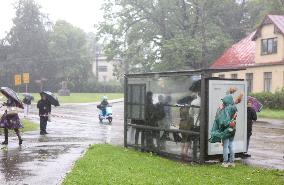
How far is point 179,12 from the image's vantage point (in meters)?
53.1

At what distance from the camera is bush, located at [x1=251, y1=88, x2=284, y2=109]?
122ft

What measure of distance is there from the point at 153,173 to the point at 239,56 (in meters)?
38.4

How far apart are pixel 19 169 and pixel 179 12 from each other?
142 ft

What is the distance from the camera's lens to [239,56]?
4788 centimetres

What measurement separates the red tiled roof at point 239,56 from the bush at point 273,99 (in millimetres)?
6546

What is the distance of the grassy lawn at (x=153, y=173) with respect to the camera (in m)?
9.98

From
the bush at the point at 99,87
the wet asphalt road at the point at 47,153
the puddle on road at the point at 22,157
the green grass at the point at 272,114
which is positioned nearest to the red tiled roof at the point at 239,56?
the green grass at the point at 272,114

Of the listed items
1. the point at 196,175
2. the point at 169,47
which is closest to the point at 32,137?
the point at 196,175

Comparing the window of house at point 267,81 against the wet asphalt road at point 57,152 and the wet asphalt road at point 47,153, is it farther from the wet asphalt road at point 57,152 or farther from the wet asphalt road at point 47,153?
the wet asphalt road at point 47,153

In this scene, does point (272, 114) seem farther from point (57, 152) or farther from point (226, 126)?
point (226, 126)

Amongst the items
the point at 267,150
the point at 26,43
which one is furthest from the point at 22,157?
the point at 26,43

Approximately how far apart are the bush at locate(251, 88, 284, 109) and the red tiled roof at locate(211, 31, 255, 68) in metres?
6.55

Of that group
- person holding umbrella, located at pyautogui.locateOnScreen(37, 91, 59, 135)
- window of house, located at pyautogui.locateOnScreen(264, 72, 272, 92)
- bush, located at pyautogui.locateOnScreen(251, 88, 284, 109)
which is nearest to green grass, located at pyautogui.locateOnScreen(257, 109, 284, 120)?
bush, located at pyautogui.locateOnScreen(251, 88, 284, 109)

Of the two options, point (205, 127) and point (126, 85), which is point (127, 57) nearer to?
point (126, 85)
